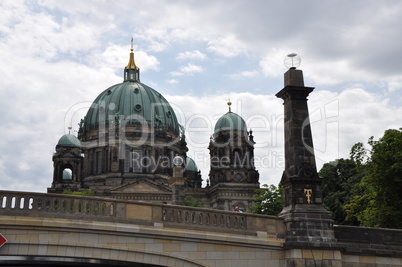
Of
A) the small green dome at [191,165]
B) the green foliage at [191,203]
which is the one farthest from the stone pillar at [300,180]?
the small green dome at [191,165]

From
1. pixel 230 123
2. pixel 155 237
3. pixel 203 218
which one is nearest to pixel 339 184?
pixel 230 123

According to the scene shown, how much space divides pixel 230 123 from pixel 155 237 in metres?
61.3

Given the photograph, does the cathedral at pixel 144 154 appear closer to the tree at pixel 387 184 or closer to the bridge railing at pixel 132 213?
the tree at pixel 387 184

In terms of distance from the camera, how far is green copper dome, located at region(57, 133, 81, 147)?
8344 centimetres

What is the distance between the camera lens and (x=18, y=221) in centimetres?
1642

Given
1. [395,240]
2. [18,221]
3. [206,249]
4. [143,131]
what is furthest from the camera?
[143,131]

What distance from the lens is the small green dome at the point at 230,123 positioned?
78812 mm

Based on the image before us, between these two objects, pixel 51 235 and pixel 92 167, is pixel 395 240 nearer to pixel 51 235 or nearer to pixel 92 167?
pixel 51 235

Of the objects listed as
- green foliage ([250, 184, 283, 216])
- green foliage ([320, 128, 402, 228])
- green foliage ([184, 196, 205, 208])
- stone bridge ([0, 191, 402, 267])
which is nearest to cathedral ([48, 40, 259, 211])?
green foliage ([184, 196, 205, 208])

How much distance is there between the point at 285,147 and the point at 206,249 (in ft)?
18.2

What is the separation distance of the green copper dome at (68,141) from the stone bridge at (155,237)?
63.5m

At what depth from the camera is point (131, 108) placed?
8781 cm

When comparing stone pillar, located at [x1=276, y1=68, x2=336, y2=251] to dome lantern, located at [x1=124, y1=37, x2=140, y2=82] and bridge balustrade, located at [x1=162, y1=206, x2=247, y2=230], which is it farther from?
dome lantern, located at [x1=124, y1=37, x2=140, y2=82]

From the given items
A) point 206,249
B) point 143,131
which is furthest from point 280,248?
point 143,131
